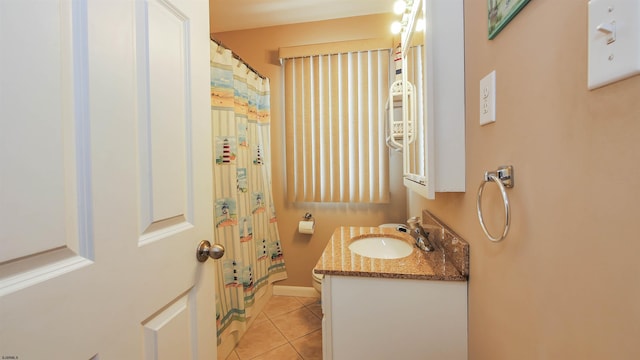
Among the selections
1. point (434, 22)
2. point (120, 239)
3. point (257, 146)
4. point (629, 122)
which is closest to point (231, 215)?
point (257, 146)

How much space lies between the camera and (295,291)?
2410mm

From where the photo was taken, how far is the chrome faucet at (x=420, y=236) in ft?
3.96

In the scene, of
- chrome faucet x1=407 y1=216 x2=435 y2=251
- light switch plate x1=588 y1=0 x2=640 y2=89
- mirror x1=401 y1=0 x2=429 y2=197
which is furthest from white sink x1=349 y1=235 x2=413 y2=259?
light switch plate x1=588 y1=0 x2=640 y2=89

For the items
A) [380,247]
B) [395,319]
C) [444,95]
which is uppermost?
[444,95]

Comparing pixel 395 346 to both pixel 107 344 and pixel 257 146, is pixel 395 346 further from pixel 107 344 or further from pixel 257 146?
pixel 257 146

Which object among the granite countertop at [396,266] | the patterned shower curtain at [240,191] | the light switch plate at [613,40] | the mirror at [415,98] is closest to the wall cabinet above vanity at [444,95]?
the mirror at [415,98]

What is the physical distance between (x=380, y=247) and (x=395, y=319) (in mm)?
573

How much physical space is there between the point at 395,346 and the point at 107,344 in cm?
87

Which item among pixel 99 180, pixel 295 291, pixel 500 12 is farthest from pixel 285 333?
pixel 500 12

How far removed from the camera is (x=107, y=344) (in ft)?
1.64

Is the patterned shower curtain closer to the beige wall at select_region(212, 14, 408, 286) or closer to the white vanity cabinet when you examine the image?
the beige wall at select_region(212, 14, 408, 286)

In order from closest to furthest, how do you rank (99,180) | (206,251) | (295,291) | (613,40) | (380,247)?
(613,40) → (99,180) → (206,251) → (380,247) → (295,291)

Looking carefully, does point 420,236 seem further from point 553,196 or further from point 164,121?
point 164,121

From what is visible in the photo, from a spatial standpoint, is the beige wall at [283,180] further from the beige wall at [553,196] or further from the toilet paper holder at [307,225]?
the beige wall at [553,196]
